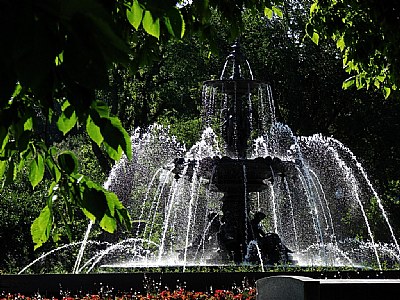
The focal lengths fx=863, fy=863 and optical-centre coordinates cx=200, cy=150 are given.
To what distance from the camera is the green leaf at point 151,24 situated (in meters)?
3.65

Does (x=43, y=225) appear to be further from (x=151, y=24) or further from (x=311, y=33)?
(x=311, y=33)

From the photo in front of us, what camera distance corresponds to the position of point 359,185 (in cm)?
3647

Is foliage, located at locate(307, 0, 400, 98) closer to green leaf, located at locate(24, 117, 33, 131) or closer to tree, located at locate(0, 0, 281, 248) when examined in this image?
tree, located at locate(0, 0, 281, 248)

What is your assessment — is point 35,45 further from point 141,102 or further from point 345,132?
point 141,102

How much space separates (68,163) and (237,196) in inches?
576

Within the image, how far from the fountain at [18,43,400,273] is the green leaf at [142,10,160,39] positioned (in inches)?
427

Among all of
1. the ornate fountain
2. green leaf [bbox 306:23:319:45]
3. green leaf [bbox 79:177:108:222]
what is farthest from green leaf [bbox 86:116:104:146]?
the ornate fountain

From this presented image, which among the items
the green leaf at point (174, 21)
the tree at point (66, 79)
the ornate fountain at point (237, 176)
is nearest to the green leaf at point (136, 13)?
the tree at point (66, 79)

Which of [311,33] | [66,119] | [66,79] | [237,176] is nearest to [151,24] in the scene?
[66,119]

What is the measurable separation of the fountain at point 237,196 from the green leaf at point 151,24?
1085 cm

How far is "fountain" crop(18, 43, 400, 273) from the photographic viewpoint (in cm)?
1728

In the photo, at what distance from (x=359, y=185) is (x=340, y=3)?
25.5 m

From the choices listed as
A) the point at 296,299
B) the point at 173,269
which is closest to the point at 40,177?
the point at 296,299

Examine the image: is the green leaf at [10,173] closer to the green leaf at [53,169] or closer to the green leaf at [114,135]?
the green leaf at [53,169]
